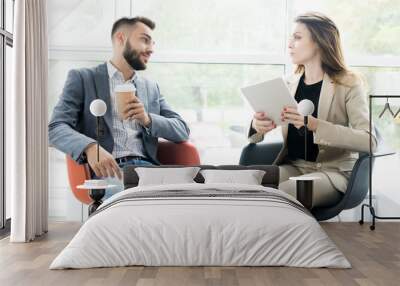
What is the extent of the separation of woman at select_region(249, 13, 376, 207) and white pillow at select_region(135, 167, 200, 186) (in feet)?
3.50

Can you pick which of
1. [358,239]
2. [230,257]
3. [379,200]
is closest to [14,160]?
[230,257]

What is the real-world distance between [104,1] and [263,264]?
3.82m

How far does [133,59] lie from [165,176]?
1538 millimetres

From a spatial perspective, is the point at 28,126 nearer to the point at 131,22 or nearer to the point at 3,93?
the point at 3,93

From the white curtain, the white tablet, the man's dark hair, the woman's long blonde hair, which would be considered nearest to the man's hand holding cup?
the man's dark hair

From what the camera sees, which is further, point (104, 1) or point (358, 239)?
point (104, 1)

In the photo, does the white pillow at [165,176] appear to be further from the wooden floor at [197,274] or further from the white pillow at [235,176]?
the wooden floor at [197,274]

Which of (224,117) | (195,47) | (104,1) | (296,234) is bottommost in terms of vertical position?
(296,234)

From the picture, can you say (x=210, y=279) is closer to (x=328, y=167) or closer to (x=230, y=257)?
(x=230, y=257)

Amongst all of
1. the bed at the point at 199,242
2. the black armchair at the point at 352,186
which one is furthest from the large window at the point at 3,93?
the black armchair at the point at 352,186

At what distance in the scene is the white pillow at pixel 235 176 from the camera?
5801mm

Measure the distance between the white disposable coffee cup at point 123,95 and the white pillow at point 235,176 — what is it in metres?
1.23

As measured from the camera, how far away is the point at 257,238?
13.6 ft

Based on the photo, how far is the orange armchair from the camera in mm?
6355
